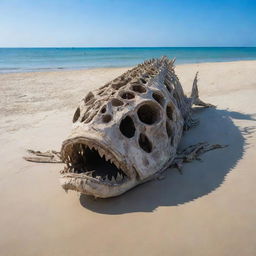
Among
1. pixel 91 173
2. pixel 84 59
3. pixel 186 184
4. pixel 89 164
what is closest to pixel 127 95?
pixel 89 164

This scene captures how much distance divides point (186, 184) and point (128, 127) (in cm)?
123

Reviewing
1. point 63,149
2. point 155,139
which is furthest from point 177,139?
point 63,149

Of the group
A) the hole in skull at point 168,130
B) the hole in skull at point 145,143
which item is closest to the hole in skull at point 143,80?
the hole in skull at point 168,130

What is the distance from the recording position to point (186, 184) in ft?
14.4

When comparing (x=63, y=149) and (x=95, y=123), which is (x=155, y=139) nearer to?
(x=95, y=123)

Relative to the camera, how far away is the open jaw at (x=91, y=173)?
3768 millimetres

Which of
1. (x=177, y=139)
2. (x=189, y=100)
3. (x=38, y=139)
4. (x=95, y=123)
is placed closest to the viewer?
(x=95, y=123)

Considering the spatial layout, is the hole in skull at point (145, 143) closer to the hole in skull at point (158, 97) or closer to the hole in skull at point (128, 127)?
the hole in skull at point (128, 127)

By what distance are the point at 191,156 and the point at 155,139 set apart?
935 mm

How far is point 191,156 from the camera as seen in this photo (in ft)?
16.8

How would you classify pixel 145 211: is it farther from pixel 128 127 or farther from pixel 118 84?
pixel 118 84

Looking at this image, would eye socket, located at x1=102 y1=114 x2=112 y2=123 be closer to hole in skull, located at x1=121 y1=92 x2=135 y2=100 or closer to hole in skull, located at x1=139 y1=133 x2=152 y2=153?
hole in skull, located at x1=139 y1=133 x2=152 y2=153

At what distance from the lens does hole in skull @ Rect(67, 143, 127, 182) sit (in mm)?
4269

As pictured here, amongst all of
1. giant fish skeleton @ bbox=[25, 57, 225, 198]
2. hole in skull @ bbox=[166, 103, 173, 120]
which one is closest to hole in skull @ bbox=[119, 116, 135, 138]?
giant fish skeleton @ bbox=[25, 57, 225, 198]
